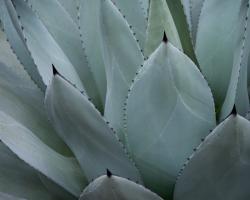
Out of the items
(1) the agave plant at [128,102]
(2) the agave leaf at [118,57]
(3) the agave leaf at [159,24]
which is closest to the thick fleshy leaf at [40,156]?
(1) the agave plant at [128,102]

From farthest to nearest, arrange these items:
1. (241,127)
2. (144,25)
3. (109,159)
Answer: (144,25) → (109,159) → (241,127)

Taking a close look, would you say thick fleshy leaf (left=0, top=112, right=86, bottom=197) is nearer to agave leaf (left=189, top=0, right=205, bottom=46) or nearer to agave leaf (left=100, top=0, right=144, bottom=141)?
agave leaf (left=100, top=0, right=144, bottom=141)

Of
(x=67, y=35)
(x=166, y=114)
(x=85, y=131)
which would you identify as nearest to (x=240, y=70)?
(x=166, y=114)

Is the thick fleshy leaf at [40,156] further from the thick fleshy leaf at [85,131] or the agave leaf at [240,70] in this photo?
the agave leaf at [240,70]

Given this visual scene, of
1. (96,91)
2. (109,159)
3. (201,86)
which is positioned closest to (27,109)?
(96,91)

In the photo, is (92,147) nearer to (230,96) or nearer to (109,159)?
(109,159)
